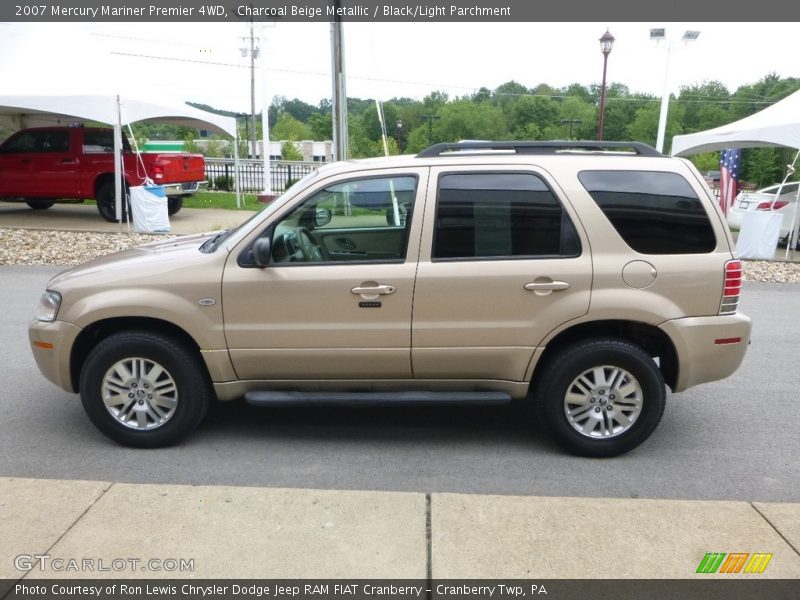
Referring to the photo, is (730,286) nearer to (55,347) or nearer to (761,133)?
(55,347)

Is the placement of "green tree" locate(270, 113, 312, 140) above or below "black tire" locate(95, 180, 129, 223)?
above

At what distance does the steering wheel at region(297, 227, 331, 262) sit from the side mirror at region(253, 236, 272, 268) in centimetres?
27

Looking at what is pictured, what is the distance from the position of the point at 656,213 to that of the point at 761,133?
12.1 m

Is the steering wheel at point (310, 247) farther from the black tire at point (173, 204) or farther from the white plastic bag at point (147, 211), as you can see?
the black tire at point (173, 204)

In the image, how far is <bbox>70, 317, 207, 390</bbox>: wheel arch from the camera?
4.31m

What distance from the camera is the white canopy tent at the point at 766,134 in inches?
549

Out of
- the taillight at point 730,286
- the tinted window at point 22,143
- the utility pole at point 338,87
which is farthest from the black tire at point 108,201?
the taillight at point 730,286

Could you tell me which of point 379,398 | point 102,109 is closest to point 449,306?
point 379,398

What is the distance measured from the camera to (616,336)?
14.1 feet

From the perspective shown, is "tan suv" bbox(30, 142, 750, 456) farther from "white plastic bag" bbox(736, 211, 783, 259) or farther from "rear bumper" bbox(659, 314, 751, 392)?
"white plastic bag" bbox(736, 211, 783, 259)

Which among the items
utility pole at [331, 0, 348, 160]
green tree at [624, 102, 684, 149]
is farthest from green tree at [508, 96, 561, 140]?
utility pole at [331, 0, 348, 160]

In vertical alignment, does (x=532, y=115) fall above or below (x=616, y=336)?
above

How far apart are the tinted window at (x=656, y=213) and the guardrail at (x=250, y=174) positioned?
22.5 meters
